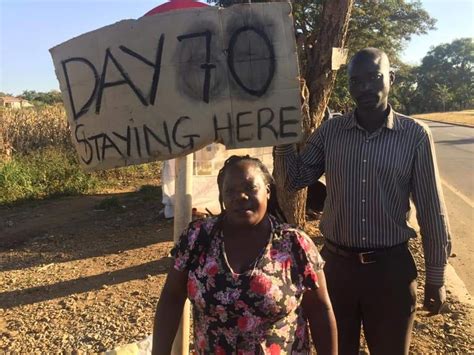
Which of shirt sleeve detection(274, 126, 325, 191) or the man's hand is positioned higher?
shirt sleeve detection(274, 126, 325, 191)

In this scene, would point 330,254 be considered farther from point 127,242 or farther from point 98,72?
point 127,242

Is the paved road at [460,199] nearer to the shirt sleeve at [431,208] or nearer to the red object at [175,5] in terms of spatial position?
the shirt sleeve at [431,208]

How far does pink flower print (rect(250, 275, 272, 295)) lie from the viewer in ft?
5.18

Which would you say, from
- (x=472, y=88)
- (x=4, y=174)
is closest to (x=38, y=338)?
(x=4, y=174)

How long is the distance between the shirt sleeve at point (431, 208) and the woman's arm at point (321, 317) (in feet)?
2.01

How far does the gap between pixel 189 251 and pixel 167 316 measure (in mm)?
277

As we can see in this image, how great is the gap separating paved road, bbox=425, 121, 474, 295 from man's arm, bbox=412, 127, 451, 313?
2.89m

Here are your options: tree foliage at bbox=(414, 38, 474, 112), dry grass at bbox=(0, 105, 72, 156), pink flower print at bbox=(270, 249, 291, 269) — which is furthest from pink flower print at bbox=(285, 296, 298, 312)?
tree foliage at bbox=(414, 38, 474, 112)

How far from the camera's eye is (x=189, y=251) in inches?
65.6

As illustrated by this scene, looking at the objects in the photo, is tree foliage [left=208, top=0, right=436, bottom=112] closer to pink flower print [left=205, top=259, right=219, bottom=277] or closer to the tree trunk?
the tree trunk

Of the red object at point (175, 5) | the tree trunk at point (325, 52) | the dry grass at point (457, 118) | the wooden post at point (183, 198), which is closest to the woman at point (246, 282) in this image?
the wooden post at point (183, 198)

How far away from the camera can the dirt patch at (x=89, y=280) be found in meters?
3.68

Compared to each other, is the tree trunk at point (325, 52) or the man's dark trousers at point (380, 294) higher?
the tree trunk at point (325, 52)

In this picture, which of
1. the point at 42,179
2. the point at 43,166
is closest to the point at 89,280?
the point at 42,179
